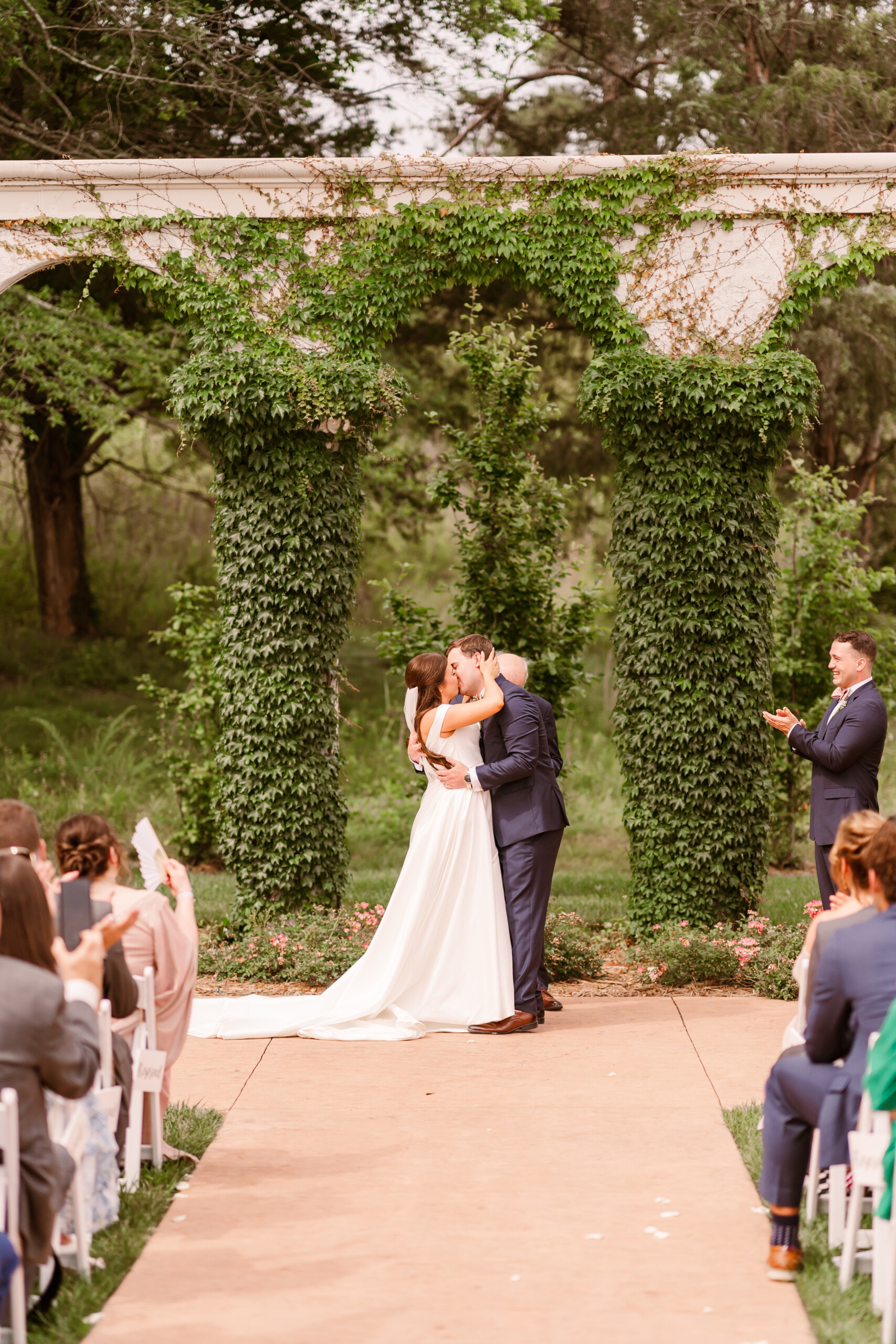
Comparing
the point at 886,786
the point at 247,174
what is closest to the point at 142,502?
the point at 886,786

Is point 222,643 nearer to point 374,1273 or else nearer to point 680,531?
point 680,531

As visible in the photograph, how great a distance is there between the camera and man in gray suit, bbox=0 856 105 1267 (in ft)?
11.1

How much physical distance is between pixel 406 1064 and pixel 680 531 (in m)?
4.04

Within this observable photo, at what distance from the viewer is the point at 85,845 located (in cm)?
443

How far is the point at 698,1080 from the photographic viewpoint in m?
6.07

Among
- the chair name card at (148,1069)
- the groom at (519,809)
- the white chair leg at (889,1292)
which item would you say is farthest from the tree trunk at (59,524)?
the white chair leg at (889,1292)

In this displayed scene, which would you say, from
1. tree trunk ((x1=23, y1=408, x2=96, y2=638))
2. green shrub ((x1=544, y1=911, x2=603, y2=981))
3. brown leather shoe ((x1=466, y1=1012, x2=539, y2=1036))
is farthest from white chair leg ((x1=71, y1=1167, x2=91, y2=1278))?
tree trunk ((x1=23, y1=408, x2=96, y2=638))

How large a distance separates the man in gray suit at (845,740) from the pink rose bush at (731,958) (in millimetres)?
844

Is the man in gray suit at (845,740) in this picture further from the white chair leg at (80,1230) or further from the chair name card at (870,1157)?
the white chair leg at (80,1230)

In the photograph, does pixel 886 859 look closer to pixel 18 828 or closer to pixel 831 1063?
pixel 831 1063

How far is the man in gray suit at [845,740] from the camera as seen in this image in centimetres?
710

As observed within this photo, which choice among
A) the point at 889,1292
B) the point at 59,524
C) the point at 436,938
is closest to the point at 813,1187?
the point at 889,1292

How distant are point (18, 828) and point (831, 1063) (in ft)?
9.07

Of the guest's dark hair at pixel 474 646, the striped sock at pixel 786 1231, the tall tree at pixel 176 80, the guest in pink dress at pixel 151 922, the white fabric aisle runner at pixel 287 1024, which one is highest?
the tall tree at pixel 176 80
